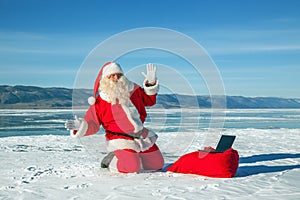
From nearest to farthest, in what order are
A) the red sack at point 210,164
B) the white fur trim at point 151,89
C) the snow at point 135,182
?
the snow at point 135,182 → the red sack at point 210,164 → the white fur trim at point 151,89

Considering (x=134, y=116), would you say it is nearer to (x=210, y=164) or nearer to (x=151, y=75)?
(x=151, y=75)

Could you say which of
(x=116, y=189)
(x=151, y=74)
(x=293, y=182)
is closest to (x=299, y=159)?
(x=293, y=182)

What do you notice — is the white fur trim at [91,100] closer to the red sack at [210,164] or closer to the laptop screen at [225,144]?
the red sack at [210,164]

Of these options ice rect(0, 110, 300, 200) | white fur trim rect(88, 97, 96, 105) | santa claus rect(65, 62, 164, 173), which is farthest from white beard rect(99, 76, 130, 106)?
ice rect(0, 110, 300, 200)

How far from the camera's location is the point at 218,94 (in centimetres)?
437

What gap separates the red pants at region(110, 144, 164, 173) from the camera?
4.27m

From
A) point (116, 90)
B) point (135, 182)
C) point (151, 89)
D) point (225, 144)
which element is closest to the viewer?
point (135, 182)

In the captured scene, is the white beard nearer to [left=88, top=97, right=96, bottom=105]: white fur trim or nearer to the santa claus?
the santa claus

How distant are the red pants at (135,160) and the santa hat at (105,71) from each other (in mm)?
749

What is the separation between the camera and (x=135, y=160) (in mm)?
4293

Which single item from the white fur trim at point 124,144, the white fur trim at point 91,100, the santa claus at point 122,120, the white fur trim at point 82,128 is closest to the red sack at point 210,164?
the santa claus at point 122,120

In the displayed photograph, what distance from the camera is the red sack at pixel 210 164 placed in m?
4.00

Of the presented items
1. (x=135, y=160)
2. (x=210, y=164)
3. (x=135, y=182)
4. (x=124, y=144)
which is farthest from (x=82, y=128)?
(x=210, y=164)

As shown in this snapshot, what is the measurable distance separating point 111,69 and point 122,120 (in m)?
0.66
